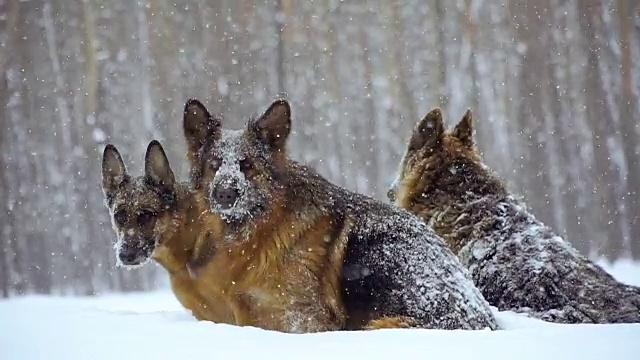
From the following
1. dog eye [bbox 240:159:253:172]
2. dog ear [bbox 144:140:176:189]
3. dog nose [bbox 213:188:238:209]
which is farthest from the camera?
dog ear [bbox 144:140:176:189]

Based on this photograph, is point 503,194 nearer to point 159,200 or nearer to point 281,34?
point 159,200

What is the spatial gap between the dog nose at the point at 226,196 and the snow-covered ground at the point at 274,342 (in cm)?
101

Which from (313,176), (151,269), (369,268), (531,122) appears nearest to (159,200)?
(313,176)

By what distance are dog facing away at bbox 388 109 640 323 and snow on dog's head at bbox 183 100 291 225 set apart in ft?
5.04

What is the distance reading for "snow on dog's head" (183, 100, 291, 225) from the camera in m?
4.30

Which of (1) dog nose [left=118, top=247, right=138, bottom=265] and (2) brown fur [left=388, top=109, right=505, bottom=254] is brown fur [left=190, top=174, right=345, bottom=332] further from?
(2) brown fur [left=388, top=109, right=505, bottom=254]

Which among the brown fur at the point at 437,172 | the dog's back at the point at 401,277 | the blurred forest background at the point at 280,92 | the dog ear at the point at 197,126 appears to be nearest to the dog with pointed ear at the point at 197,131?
the dog ear at the point at 197,126

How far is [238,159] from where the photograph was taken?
14.4 ft

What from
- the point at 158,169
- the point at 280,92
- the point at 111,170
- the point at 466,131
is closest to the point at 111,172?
the point at 111,170

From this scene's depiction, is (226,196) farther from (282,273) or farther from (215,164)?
(282,273)

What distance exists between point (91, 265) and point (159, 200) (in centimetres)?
370

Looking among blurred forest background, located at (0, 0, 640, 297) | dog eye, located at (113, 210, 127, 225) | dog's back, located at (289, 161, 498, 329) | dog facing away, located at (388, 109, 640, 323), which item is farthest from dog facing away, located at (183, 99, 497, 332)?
blurred forest background, located at (0, 0, 640, 297)

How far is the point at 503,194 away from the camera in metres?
5.37

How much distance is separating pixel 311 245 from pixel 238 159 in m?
0.70
